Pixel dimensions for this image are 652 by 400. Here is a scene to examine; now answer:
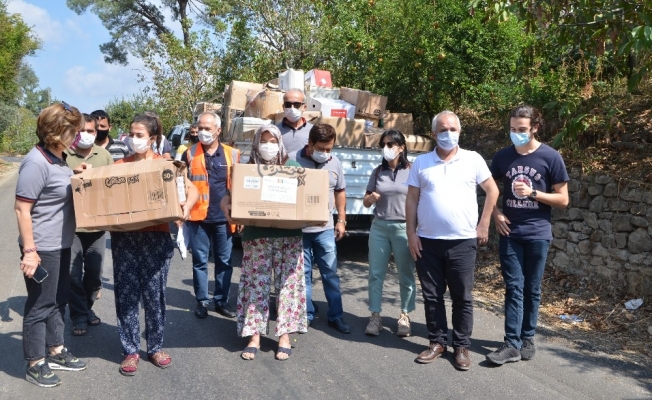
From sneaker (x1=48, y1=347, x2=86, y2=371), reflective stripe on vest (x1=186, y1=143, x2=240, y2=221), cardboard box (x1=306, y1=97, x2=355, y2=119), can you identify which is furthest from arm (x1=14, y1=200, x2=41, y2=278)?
cardboard box (x1=306, y1=97, x2=355, y2=119)

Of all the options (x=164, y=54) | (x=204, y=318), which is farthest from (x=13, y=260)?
(x=164, y=54)

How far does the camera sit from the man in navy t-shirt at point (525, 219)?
494 centimetres

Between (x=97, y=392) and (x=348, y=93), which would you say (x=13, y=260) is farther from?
(x=348, y=93)

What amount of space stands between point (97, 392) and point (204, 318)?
175 cm

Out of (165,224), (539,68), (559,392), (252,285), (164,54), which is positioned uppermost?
(164,54)

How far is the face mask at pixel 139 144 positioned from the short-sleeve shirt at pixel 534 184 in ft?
9.41

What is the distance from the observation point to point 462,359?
4863 millimetres

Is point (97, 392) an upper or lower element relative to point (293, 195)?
lower

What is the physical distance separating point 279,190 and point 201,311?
1901mm

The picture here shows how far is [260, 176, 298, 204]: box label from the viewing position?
466 centimetres

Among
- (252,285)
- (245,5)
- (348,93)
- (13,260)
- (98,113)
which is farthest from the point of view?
(245,5)

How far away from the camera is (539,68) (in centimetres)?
973

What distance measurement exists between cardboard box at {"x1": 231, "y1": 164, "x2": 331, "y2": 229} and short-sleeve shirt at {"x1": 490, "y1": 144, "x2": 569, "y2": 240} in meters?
1.51

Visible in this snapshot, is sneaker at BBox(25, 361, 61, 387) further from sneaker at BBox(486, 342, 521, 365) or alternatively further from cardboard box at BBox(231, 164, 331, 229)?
sneaker at BBox(486, 342, 521, 365)
